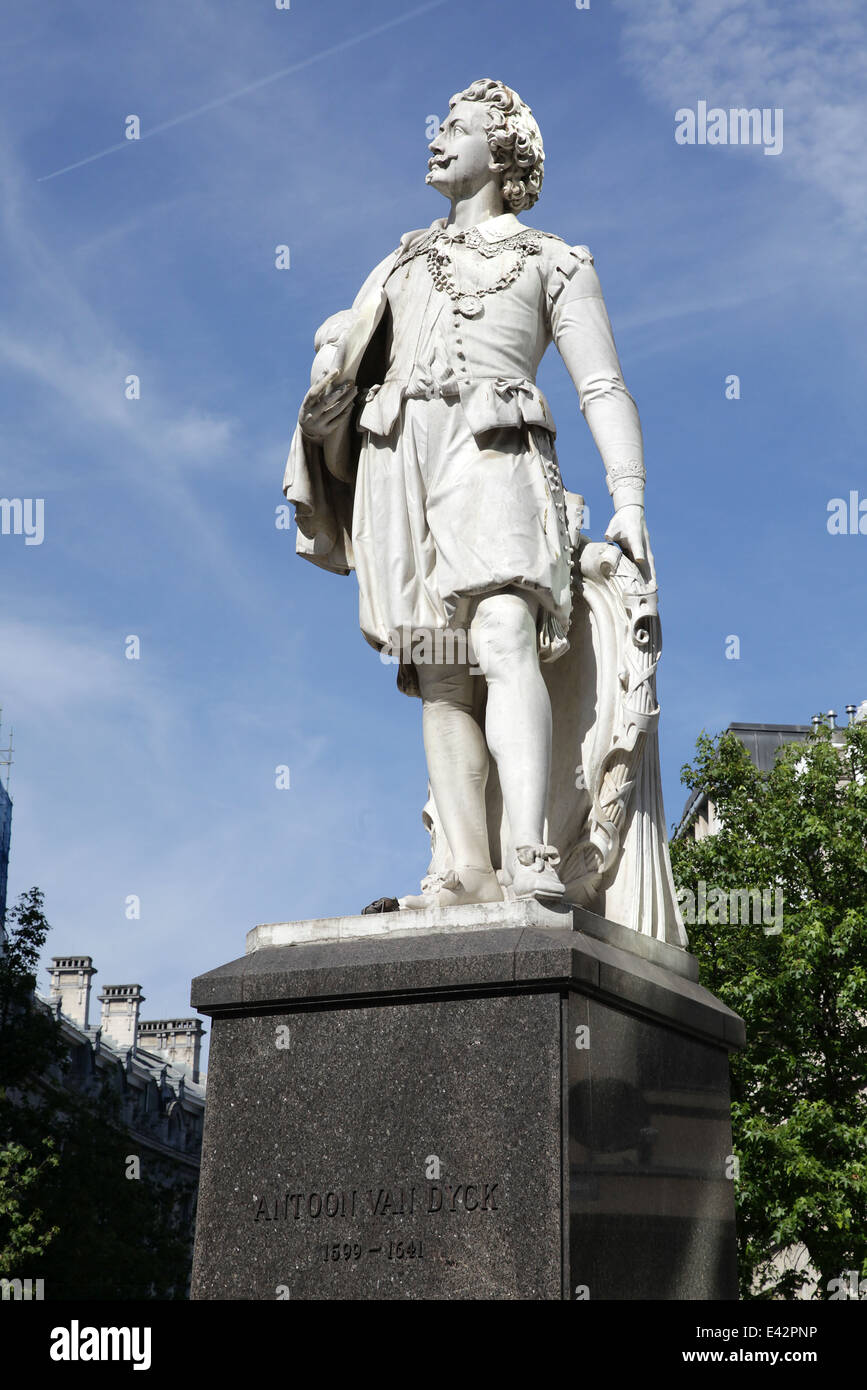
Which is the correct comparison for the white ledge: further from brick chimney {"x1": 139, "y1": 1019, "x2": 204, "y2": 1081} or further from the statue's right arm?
brick chimney {"x1": 139, "y1": 1019, "x2": 204, "y2": 1081}

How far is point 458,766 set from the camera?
24.5 ft

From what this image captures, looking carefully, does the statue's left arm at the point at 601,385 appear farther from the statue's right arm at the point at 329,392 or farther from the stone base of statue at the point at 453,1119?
the stone base of statue at the point at 453,1119

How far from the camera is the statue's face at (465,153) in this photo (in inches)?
316

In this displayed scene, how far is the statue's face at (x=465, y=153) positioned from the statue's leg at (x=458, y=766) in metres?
2.42

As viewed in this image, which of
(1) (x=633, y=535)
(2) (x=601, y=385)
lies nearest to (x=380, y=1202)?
(1) (x=633, y=535)

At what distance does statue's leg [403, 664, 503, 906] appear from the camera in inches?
288

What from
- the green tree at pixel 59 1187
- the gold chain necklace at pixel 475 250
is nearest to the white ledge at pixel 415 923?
the gold chain necklace at pixel 475 250

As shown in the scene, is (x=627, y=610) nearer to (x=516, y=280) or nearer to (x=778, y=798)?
(x=516, y=280)

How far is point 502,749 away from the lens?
7016 millimetres

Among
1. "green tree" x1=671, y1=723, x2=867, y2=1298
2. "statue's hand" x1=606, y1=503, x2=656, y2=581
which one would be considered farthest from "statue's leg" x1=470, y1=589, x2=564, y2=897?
"green tree" x1=671, y1=723, x2=867, y2=1298

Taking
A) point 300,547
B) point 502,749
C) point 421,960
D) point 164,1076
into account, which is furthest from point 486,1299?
point 164,1076

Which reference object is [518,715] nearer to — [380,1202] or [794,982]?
[380,1202]

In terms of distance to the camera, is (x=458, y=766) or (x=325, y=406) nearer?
(x=458, y=766)

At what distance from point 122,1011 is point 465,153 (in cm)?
8142
